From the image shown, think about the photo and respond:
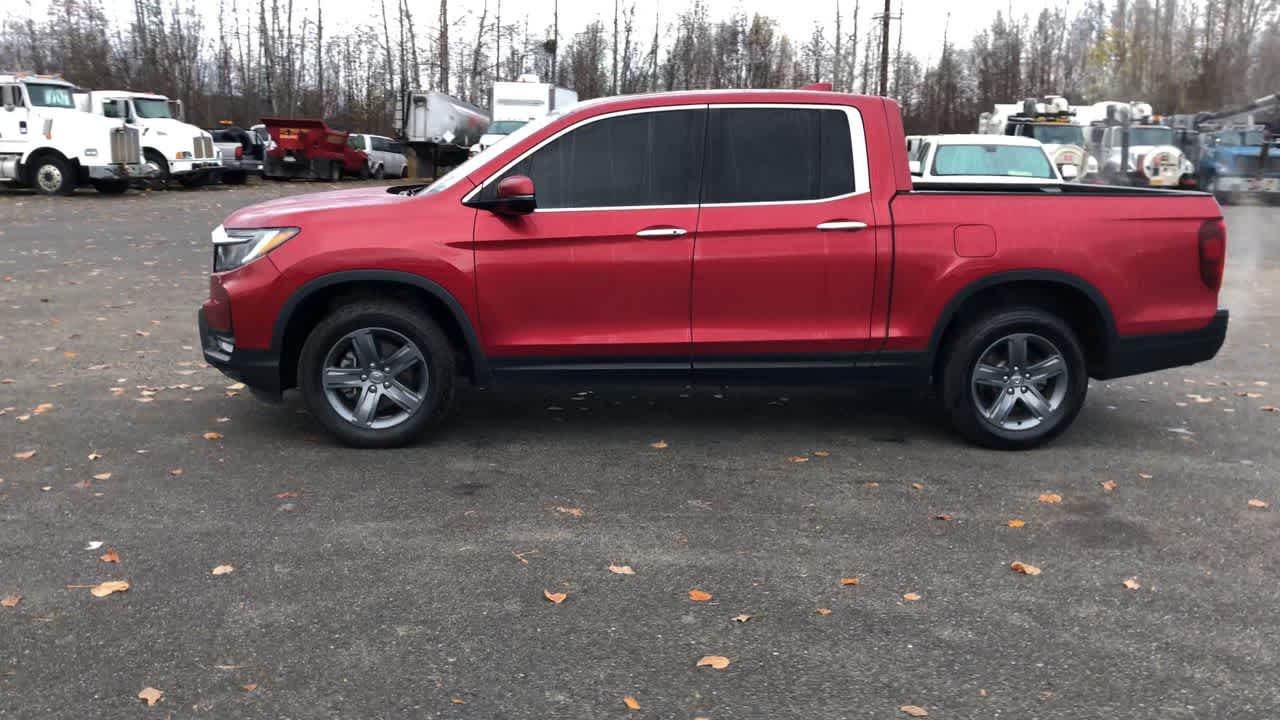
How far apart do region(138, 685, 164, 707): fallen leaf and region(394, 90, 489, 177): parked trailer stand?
132 feet

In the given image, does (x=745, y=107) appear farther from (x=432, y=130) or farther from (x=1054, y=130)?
(x=432, y=130)

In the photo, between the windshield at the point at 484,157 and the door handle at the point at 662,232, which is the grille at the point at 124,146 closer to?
the windshield at the point at 484,157

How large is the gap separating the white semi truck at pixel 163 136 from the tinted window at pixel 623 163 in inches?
998

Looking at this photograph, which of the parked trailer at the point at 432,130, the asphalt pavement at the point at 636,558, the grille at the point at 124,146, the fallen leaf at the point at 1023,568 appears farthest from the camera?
the parked trailer at the point at 432,130

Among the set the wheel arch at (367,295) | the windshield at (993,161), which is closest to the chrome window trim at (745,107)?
the wheel arch at (367,295)

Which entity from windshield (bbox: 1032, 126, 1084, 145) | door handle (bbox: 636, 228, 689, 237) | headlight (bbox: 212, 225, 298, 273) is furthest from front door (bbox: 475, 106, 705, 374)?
windshield (bbox: 1032, 126, 1084, 145)

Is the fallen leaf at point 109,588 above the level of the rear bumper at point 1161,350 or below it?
below

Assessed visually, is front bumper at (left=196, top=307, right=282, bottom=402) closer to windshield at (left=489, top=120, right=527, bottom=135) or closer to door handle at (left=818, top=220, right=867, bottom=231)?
door handle at (left=818, top=220, right=867, bottom=231)

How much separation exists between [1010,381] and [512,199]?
2.88 metres

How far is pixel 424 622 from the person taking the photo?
421 cm


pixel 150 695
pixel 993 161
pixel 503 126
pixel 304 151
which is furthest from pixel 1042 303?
pixel 304 151

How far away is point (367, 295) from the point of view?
651 centimetres

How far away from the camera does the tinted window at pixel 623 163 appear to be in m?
6.40

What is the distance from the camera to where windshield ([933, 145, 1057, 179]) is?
Answer: 50.3 ft
